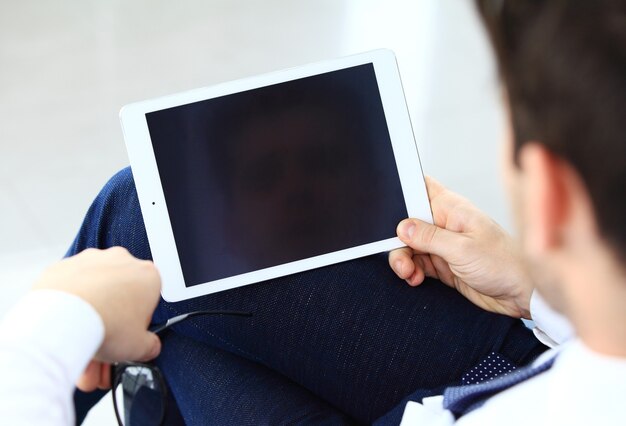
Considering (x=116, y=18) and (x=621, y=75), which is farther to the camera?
(x=116, y=18)

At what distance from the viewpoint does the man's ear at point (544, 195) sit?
0.42 meters

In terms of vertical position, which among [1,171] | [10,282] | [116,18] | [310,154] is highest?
[116,18]

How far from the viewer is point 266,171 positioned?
851 mm

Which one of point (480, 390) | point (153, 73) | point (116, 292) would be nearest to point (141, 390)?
point (116, 292)


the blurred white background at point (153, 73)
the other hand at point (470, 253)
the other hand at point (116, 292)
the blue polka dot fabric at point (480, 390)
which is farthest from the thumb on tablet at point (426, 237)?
the blurred white background at point (153, 73)

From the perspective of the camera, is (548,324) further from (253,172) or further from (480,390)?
(253,172)

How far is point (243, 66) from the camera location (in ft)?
5.65

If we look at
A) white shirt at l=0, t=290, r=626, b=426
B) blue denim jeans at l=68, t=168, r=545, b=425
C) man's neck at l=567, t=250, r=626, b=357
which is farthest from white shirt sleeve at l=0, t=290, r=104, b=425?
man's neck at l=567, t=250, r=626, b=357

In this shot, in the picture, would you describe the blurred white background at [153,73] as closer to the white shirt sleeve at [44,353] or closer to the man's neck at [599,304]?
the white shirt sleeve at [44,353]

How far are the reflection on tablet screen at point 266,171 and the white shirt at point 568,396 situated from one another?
0.32 m

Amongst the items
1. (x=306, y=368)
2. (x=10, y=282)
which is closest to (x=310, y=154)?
(x=306, y=368)

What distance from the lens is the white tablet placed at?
2.77ft

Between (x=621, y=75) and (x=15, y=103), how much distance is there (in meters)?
1.56

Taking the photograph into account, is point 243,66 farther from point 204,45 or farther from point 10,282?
point 10,282
